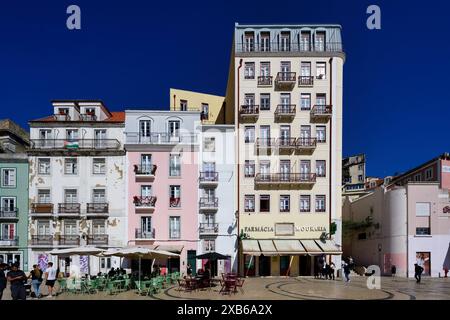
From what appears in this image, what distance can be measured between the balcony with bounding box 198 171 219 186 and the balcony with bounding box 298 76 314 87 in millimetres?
12338

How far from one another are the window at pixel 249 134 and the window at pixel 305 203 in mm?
7473

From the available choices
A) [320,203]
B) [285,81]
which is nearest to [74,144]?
[285,81]

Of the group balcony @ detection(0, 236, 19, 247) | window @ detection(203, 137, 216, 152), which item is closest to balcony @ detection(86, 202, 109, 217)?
balcony @ detection(0, 236, 19, 247)

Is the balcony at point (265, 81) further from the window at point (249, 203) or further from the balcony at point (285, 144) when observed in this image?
the window at point (249, 203)

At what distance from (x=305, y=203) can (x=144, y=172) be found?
16.0m

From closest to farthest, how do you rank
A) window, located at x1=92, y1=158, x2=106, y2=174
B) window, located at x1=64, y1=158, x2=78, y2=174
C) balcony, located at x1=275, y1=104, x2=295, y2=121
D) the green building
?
the green building < window, located at x1=64, y1=158, x2=78, y2=174 < window, located at x1=92, y1=158, x2=106, y2=174 < balcony, located at x1=275, y1=104, x2=295, y2=121

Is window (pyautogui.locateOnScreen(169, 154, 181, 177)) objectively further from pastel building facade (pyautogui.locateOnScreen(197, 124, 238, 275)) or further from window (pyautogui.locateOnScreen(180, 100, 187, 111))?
window (pyautogui.locateOnScreen(180, 100, 187, 111))

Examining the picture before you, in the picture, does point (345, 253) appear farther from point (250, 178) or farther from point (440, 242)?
point (250, 178)

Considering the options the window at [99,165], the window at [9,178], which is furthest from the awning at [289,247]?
the window at [9,178]

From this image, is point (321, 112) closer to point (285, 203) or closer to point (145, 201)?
point (285, 203)

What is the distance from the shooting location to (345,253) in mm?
53094

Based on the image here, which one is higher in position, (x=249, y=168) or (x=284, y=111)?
(x=284, y=111)

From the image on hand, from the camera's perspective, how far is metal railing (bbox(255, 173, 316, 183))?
39469mm

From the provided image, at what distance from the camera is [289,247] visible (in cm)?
3697
